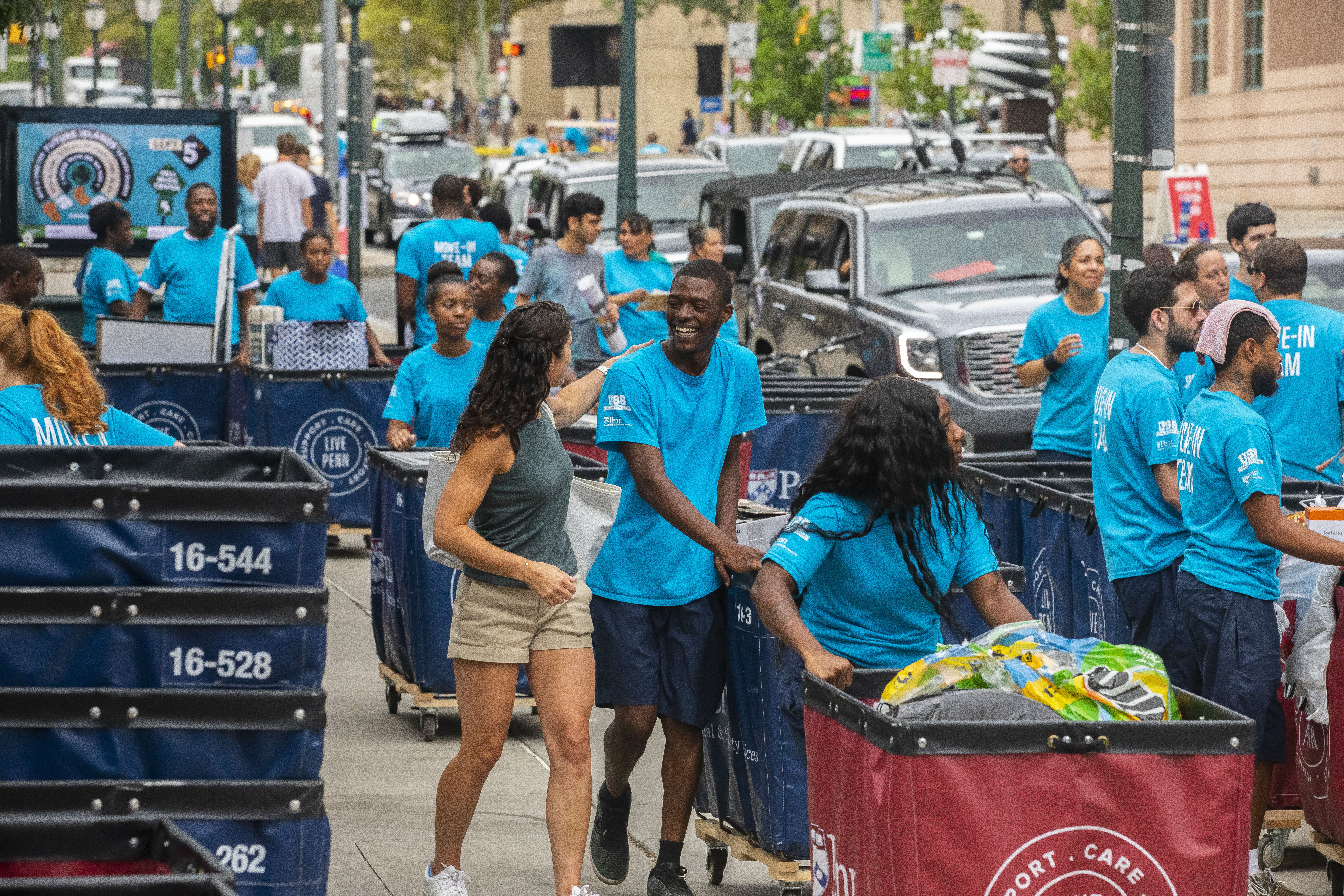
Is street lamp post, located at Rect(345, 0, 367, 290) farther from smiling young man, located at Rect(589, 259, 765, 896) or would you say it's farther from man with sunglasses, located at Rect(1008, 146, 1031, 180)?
smiling young man, located at Rect(589, 259, 765, 896)

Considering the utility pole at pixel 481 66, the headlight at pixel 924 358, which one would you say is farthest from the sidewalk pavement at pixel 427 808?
the utility pole at pixel 481 66

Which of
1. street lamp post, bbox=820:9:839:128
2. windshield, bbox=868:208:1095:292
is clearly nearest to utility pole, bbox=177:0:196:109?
street lamp post, bbox=820:9:839:128

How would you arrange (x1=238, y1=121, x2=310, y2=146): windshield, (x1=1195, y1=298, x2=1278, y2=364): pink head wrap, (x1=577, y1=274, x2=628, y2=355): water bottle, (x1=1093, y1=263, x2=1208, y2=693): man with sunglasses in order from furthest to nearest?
(x1=238, y1=121, x2=310, y2=146): windshield, (x1=577, y1=274, x2=628, y2=355): water bottle, (x1=1093, y1=263, x2=1208, y2=693): man with sunglasses, (x1=1195, y1=298, x2=1278, y2=364): pink head wrap

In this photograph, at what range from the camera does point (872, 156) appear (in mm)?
23344

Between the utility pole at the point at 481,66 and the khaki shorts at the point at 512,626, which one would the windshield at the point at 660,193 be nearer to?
the khaki shorts at the point at 512,626

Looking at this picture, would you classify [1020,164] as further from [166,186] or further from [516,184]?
[516,184]

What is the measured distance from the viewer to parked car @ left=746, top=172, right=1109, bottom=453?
13.3 metres

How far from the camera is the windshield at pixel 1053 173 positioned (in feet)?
64.5

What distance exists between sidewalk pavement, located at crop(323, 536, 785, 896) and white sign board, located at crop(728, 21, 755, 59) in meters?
27.0

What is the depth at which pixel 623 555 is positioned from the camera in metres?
5.91

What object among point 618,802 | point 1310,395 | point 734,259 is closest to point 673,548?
point 618,802

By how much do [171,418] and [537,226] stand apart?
18.6 feet

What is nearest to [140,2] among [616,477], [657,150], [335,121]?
[657,150]

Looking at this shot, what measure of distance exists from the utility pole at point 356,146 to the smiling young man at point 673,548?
16458mm
